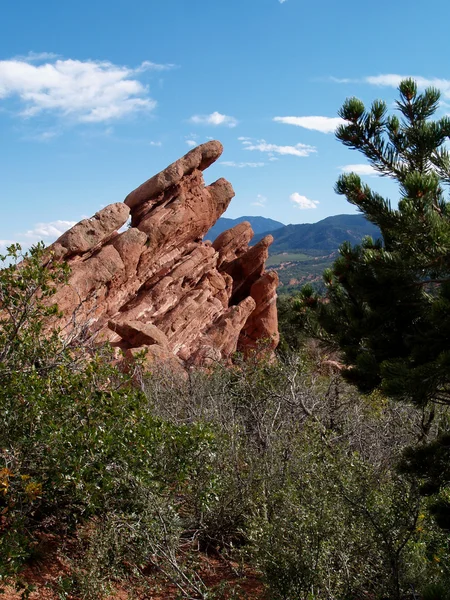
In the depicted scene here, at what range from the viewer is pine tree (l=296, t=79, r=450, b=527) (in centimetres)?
527

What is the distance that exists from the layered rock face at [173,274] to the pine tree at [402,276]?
1297 cm

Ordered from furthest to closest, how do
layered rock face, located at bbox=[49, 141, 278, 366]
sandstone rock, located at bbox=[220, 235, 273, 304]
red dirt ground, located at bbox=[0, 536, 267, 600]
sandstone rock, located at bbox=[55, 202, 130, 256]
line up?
sandstone rock, located at bbox=[220, 235, 273, 304]
layered rock face, located at bbox=[49, 141, 278, 366]
sandstone rock, located at bbox=[55, 202, 130, 256]
red dirt ground, located at bbox=[0, 536, 267, 600]

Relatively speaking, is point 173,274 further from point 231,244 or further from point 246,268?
point 246,268

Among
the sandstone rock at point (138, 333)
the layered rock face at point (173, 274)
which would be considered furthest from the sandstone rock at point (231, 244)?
the sandstone rock at point (138, 333)

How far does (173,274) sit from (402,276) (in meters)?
21.4

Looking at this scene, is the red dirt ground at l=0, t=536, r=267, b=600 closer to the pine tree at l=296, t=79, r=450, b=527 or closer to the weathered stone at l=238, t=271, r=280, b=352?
the pine tree at l=296, t=79, r=450, b=527

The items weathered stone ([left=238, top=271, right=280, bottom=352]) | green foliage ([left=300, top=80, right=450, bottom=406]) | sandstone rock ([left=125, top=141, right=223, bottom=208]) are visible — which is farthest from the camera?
weathered stone ([left=238, top=271, right=280, bottom=352])

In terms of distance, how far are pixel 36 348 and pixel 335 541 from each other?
13.8 feet

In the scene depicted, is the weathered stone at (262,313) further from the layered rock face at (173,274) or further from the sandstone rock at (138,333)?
the sandstone rock at (138,333)

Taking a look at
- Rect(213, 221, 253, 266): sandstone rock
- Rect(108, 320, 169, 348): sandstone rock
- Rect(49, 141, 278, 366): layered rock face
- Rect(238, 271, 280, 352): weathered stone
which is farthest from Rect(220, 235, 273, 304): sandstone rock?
Rect(108, 320, 169, 348): sandstone rock

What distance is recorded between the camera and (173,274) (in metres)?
27.1

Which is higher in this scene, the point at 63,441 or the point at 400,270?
the point at 400,270

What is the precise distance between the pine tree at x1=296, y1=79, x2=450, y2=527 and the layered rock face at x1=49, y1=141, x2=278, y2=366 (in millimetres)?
12967

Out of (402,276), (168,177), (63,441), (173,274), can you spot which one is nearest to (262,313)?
(173,274)
